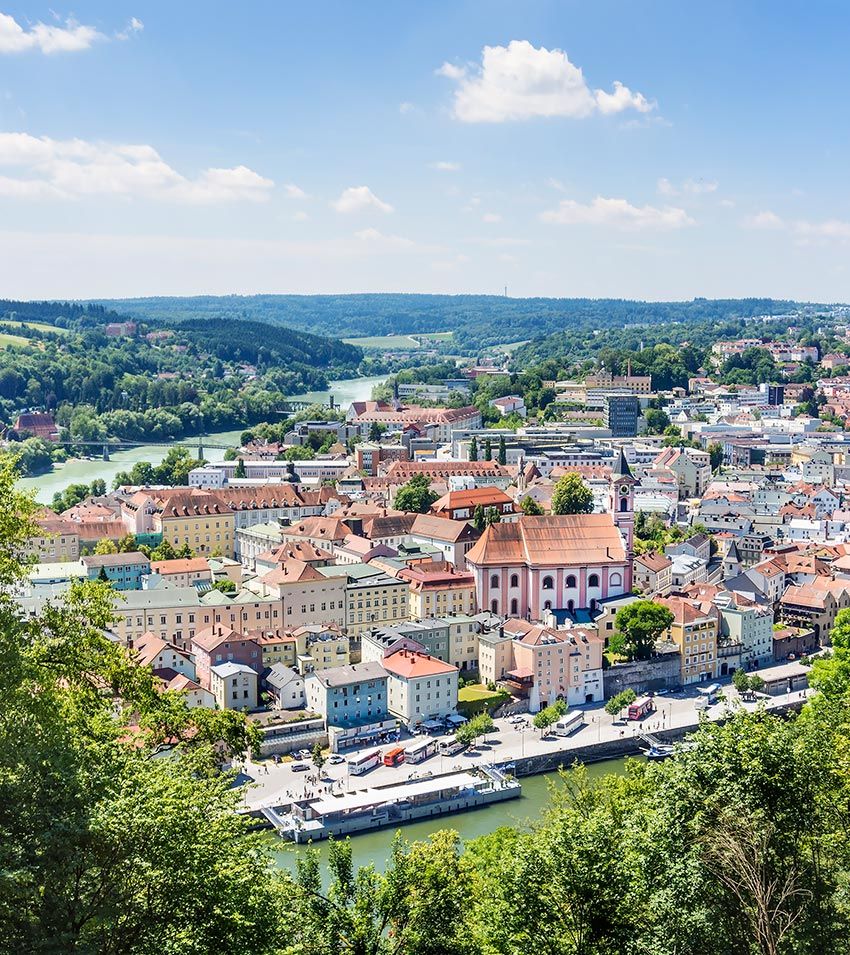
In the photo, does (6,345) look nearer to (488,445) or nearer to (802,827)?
(488,445)

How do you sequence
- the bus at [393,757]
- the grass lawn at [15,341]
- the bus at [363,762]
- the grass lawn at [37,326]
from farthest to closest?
the grass lawn at [37,326], the grass lawn at [15,341], the bus at [393,757], the bus at [363,762]

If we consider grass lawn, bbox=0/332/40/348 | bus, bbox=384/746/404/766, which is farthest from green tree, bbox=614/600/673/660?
grass lawn, bbox=0/332/40/348

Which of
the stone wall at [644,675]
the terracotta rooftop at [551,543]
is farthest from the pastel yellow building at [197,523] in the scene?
the stone wall at [644,675]

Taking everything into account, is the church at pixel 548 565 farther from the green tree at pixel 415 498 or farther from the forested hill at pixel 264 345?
the forested hill at pixel 264 345

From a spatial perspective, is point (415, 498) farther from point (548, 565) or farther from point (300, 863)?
point (300, 863)

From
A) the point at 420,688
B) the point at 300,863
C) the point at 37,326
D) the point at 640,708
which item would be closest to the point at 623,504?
the point at 640,708

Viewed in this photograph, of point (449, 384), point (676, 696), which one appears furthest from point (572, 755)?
point (449, 384)
